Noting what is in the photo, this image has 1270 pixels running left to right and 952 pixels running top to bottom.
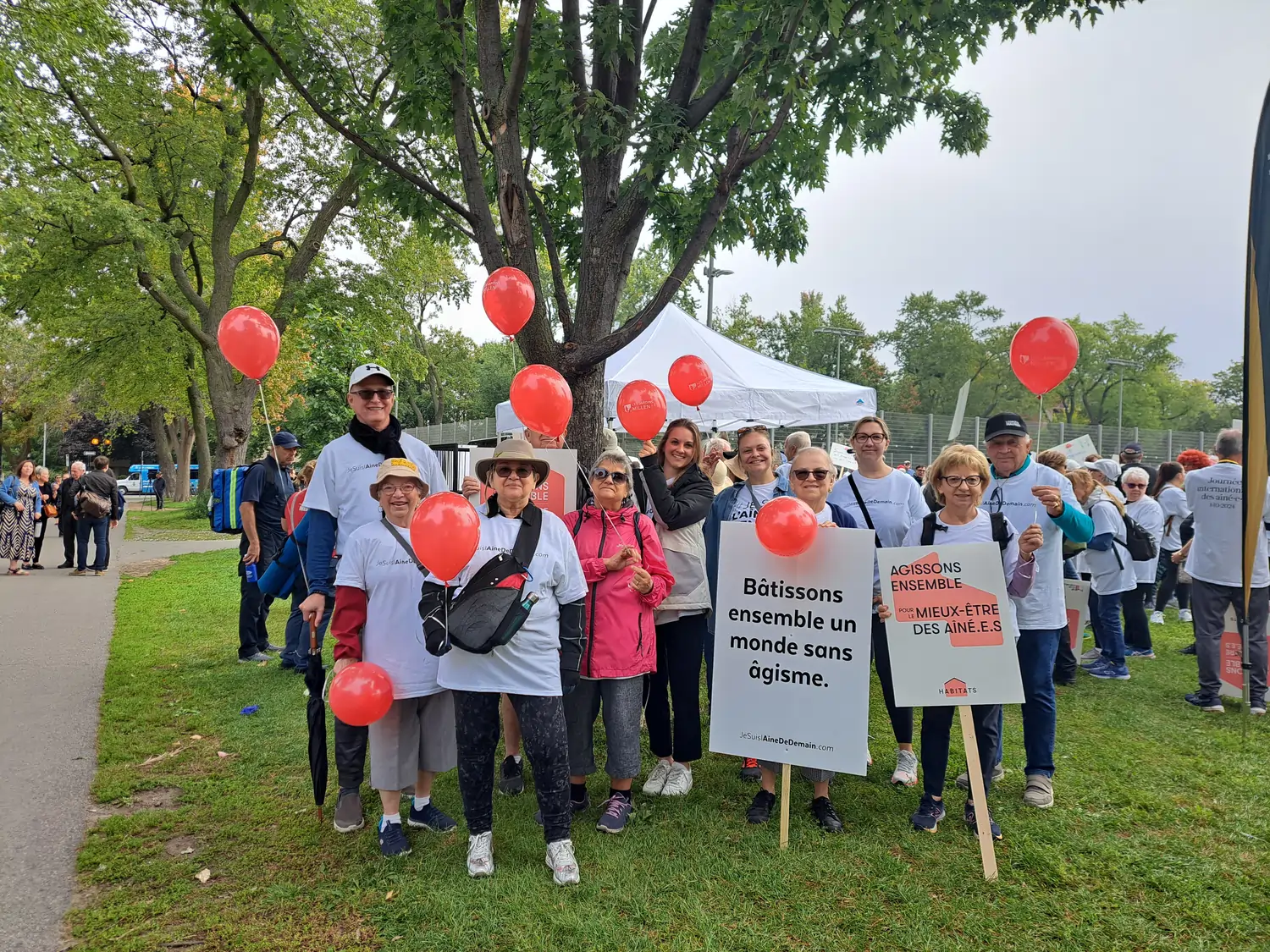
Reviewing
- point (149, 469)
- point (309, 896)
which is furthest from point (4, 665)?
point (149, 469)

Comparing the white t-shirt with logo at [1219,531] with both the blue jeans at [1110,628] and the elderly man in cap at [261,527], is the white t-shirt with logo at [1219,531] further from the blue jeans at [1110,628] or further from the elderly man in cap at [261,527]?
the elderly man in cap at [261,527]

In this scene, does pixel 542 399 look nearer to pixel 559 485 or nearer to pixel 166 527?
pixel 559 485

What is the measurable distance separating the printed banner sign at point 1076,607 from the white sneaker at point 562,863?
460 centimetres

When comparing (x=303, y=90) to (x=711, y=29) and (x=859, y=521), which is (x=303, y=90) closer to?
(x=711, y=29)

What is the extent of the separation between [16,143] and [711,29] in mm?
9119

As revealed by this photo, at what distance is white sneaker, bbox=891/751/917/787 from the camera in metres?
4.22

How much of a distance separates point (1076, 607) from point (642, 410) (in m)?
3.99

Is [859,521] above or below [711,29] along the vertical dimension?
below

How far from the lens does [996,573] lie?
3473 millimetres

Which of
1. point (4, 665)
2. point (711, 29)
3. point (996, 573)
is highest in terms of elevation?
point (711, 29)

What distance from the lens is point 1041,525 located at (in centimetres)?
393

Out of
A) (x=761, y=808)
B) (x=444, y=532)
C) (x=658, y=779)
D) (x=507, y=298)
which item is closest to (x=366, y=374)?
(x=507, y=298)

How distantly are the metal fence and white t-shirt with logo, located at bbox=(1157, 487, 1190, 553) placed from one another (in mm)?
9956

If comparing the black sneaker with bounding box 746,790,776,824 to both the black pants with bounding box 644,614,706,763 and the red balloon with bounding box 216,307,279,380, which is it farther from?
the red balloon with bounding box 216,307,279,380
